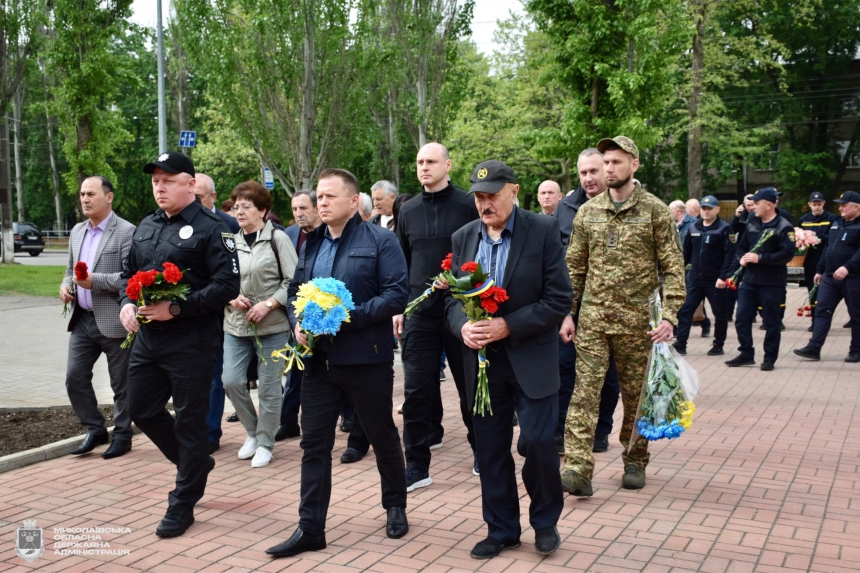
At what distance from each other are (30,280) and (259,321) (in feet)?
67.6

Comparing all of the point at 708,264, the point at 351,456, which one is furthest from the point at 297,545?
the point at 708,264

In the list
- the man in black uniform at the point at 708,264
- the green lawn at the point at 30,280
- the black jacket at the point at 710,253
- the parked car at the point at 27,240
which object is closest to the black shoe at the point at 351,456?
the man in black uniform at the point at 708,264

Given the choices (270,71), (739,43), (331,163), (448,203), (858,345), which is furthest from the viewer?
(739,43)

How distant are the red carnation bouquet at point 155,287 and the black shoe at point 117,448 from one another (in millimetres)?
2245

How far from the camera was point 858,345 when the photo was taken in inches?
478

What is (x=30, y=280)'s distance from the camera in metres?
24.9

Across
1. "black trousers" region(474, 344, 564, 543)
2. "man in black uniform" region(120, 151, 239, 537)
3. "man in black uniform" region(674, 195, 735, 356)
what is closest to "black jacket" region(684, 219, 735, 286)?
"man in black uniform" region(674, 195, 735, 356)

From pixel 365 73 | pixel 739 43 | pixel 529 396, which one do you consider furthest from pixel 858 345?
pixel 739 43

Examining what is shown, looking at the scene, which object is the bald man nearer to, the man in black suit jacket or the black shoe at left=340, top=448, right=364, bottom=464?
the black shoe at left=340, top=448, right=364, bottom=464

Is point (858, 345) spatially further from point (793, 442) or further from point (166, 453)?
point (166, 453)

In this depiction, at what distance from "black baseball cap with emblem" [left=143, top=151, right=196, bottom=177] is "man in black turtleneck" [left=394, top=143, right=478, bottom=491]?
5.40 ft

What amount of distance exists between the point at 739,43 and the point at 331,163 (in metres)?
18.0

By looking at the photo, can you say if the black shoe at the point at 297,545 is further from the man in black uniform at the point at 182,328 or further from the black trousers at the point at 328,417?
the man in black uniform at the point at 182,328

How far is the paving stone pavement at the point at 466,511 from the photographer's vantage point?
4.67 metres
